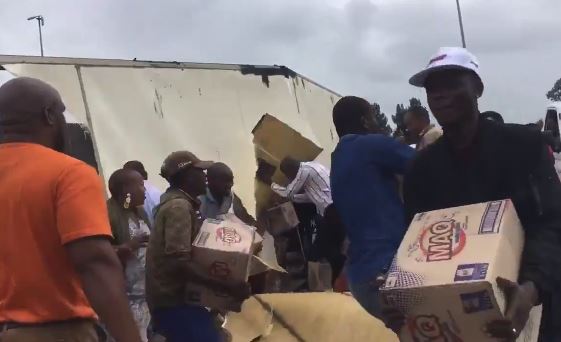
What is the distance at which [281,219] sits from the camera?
8.70m

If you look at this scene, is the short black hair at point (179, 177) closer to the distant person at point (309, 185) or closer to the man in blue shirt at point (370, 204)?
the man in blue shirt at point (370, 204)

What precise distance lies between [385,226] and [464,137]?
1295 millimetres

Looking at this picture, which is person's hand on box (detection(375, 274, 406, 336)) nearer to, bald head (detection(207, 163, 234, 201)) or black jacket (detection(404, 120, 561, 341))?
black jacket (detection(404, 120, 561, 341))

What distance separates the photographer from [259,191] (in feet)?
30.7

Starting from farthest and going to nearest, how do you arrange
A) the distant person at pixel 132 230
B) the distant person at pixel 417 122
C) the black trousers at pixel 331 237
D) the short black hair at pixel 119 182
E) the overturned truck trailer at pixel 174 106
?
1. the overturned truck trailer at pixel 174 106
2. the distant person at pixel 417 122
3. the short black hair at pixel 119 182
4. the distant person at pixel 132 230
5. the black trousers at pixel 331 237

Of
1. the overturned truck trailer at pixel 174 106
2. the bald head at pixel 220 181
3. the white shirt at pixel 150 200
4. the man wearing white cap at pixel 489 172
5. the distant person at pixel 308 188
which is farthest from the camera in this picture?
the overturned truck trailer at pixel 174 106

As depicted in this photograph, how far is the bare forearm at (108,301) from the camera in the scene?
296 centimetres

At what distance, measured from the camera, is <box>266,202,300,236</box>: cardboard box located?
859cm

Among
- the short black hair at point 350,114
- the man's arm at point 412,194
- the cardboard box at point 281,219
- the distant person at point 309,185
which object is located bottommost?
the cardboard box at point 281,219

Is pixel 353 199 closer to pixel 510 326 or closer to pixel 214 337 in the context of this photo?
pixel 214 337

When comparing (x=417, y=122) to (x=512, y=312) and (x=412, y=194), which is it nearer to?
(x=412, y=194)

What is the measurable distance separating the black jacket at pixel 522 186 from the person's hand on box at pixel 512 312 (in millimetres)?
137

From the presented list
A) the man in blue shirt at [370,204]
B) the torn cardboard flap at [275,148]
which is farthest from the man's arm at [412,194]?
the torn cardboard flap at [275,148]

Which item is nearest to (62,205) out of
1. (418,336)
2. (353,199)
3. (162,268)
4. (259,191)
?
(418,336)
